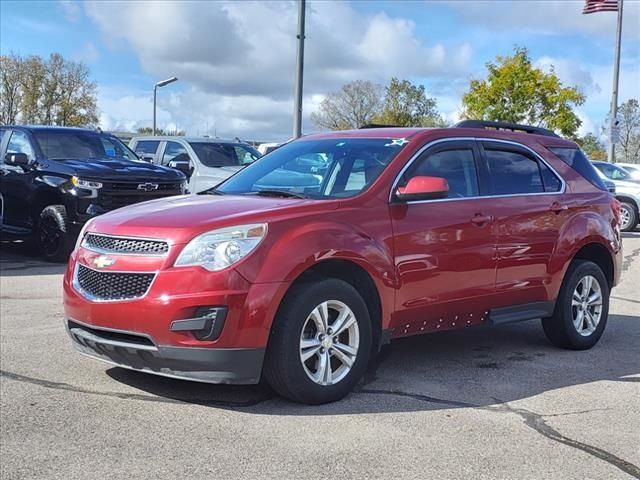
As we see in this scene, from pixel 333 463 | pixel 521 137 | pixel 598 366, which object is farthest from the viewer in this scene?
pixel 521 137

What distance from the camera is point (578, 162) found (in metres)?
6.74

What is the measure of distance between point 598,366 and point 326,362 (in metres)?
2.50

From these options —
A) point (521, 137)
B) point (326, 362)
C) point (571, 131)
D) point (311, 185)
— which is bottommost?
point (326, 362)

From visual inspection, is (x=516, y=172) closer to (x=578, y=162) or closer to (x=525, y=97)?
(x=578, y=162)

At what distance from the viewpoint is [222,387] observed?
506 centimetres

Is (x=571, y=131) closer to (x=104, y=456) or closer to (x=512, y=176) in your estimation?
(x=512, y=176)

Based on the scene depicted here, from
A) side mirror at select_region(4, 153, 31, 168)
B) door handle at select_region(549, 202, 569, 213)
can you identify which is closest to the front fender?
door handle at select_region(549, 202, 569, 213)

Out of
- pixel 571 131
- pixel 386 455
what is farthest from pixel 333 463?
pixel 571 131

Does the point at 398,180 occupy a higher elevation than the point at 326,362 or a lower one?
higher

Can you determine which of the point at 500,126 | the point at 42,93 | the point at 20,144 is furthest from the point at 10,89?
the point at 500,126

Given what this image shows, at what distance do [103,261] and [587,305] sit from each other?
163 inches

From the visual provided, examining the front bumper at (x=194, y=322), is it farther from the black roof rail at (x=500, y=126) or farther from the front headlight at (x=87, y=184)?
the front headlight at (x=87, y=184)

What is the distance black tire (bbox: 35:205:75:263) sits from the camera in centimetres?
1087

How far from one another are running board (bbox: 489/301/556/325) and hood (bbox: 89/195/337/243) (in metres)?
1.80
